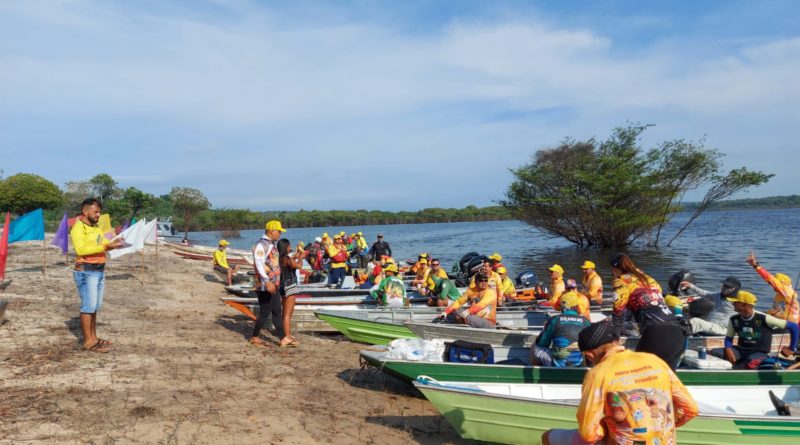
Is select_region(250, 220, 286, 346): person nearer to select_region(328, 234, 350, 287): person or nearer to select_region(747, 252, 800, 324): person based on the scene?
select_region(747, 252, 800, 324): person

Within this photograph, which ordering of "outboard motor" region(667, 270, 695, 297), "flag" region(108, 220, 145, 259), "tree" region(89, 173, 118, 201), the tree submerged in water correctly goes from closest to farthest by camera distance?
"outboard motor" region(667, 270, 695, 297), "flag" region(108, 220, 145, 259), the tree submerged in water, "tree" region(89, 173, 118, 201)

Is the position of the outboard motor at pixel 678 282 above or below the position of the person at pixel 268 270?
below

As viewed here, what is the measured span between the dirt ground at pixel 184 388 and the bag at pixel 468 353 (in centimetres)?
73

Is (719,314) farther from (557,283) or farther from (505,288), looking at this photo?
(505,288)

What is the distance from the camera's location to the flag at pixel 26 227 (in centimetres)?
1102

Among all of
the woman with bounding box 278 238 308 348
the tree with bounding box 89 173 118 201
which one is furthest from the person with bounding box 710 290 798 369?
the tree with bounding box 89 173 118 201

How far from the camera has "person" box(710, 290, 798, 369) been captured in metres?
6.47

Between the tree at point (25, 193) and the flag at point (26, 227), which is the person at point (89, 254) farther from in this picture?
the tree at point (25, 193)

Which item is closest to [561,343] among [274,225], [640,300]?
[640,300]

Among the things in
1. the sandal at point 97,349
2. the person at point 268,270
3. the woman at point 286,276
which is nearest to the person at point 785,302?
the woman at point 286,276

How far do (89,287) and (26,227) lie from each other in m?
6.58

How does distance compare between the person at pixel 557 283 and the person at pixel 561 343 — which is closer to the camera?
the person at pixel 561 343

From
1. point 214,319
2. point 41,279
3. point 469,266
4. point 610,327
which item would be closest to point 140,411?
point 610,327

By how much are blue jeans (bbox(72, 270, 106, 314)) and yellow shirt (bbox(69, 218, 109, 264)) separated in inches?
6.1
